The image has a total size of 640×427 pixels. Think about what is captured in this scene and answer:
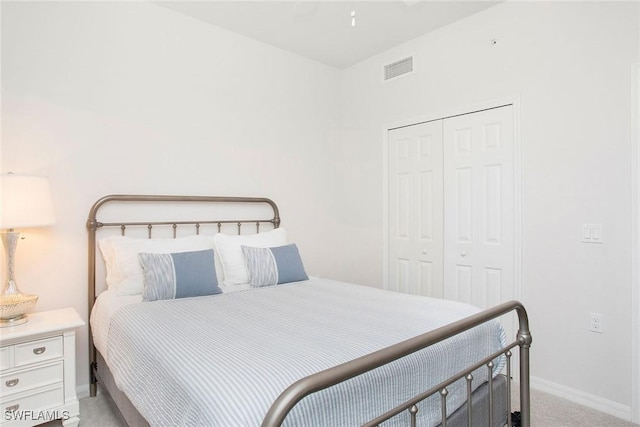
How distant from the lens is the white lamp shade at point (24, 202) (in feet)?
6.43

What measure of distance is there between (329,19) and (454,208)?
1.86 metres

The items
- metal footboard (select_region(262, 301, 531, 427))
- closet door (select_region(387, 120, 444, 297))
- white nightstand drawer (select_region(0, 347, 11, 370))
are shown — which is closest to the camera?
metal footboard (select_region(262, 301, 531, 427))

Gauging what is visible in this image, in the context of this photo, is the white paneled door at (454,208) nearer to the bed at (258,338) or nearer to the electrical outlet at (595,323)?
the electrical outlet at (595,323)

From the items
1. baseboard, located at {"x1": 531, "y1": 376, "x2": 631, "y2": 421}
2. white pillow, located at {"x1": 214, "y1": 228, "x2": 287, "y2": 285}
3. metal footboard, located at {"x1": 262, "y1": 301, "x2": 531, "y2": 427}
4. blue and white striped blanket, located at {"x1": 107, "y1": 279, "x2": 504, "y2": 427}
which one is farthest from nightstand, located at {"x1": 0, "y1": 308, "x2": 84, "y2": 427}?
baseboard, located at {"x1": 531, "y1": 376, "x2": 631, "y2": 421}

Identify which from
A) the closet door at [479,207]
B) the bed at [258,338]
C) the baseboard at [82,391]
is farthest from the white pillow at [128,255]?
the closet door at [479,207]

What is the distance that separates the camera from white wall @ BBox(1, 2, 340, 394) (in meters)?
2.35

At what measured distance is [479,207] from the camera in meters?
2.94

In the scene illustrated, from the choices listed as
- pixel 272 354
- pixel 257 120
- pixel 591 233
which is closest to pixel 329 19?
pixel 257 120

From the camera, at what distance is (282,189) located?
3.63 m

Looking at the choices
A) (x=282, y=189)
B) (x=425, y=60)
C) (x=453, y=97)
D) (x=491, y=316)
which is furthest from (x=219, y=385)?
(x=425, y=60)

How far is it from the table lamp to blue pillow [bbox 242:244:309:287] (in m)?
1.23

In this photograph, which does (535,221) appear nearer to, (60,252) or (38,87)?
(60,252)

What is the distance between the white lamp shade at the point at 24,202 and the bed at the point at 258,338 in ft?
1.28

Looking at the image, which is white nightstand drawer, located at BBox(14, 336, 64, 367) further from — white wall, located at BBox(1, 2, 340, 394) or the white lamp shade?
the white lamp shade
